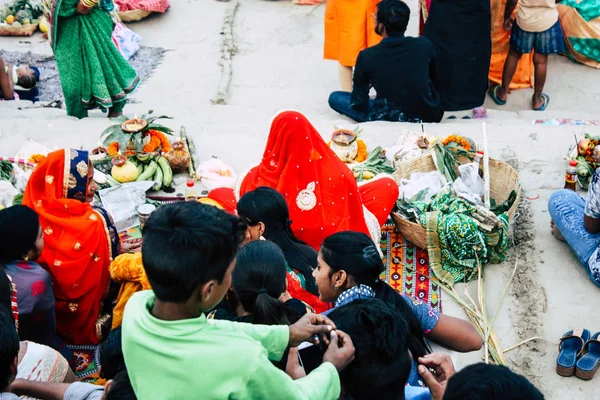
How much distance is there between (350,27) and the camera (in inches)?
268

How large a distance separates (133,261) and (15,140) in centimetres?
Answer: 261

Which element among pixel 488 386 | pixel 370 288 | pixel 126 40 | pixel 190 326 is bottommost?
pixel 126 40

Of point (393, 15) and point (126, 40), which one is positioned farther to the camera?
point (126, 40)

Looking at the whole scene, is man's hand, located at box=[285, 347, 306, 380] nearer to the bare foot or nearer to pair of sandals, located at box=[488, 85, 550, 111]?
the bare foot

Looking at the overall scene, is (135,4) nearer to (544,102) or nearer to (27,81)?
(27,81)

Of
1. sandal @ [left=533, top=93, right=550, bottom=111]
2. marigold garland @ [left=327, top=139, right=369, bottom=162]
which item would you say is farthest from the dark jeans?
sandal @ [left=533, top=93, right=550, bottom=111]

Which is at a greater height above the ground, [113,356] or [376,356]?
[376,356]

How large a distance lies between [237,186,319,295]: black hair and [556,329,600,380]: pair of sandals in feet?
4.41

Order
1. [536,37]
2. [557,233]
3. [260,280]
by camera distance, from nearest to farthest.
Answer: [260,280]
[557,233]
[536,37]

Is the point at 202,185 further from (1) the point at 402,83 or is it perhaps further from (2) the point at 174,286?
(2) the point at 174,286

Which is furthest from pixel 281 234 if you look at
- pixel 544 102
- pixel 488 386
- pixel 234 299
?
pixel 544 102

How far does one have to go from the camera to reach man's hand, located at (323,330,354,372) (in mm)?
2363

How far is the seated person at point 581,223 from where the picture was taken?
165 inches

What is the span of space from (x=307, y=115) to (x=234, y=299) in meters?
3.59
